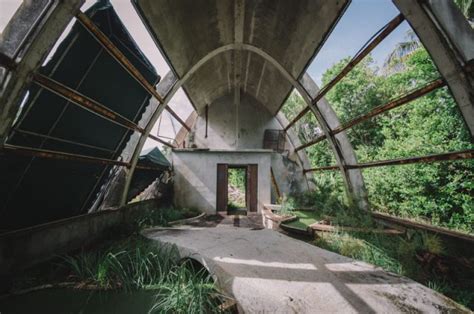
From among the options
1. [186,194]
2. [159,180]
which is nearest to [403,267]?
[186,194]

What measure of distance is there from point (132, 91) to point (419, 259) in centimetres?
650

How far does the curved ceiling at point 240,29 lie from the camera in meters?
4.12

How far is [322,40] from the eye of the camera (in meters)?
4.48

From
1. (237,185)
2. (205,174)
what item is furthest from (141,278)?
(237,185)

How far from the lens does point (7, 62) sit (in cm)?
223

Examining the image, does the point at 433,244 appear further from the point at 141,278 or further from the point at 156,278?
the point at 141,278

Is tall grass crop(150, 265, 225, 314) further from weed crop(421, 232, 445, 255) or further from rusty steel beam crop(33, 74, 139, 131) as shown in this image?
weed crop(421, 232, 445, 255)

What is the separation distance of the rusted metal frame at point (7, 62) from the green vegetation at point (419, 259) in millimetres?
5731

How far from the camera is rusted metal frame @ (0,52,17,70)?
218 cm

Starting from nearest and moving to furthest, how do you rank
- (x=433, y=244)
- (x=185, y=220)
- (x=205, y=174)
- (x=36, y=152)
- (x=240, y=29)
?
(x=36, y=152) → (x=433, y=244) → (x=240, y=29) → (x=185, y=220) → (x=205, y=174)

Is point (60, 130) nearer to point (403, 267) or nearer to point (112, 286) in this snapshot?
point (112, 286)

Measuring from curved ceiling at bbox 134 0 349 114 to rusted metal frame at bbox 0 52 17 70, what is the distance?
96.9 inches

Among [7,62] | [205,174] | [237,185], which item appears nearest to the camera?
[7,62]

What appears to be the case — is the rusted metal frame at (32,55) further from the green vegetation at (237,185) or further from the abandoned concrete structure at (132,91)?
the green vegetation at (237,185)
